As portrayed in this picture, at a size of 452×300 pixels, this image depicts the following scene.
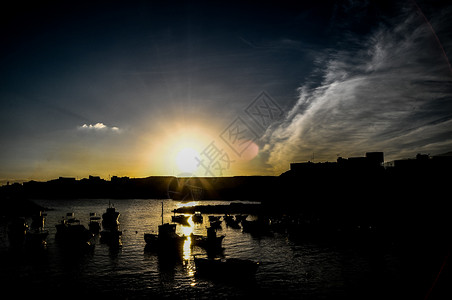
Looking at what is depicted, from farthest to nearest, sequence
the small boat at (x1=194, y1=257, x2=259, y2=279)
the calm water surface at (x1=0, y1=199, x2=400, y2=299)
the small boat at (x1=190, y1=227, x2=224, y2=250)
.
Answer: the small boat at (x1=190, y1=227, x2=224, y2=250)
the small boat at (x1=194, y1=257, x2=259, y2=279)
the calm water surface at (x1=0, y1=199, x2=400, y2=299)

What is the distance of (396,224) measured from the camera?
245 feet

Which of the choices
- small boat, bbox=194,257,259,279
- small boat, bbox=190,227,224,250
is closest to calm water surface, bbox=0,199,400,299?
small boat, bbox=194,257,259,279

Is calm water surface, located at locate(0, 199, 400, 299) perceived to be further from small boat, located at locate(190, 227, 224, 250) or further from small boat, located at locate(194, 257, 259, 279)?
small boat, located at locate(190, 227, 224, 250)

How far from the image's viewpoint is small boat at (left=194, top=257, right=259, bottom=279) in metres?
35.8

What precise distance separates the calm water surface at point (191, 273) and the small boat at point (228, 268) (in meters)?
1.03

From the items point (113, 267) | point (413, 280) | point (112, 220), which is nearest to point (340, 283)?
point (413, 280)

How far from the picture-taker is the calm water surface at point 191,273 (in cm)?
3281

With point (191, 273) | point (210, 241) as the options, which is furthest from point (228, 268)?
point (210, 241)

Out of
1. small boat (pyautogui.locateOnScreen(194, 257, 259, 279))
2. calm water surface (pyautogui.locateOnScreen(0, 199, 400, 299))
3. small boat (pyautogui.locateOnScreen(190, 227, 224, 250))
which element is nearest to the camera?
calm water surface (pyautogui.locateOnScreen(0, 199, 400, 299))

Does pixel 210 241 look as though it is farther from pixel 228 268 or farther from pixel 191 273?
pixel 228 268

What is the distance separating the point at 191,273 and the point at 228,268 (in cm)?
728

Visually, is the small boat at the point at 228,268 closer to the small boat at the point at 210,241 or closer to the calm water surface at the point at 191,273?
the calm water surface at the point at 191,273

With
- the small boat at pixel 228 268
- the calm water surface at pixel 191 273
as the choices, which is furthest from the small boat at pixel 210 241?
the small boat at pixel 228 268

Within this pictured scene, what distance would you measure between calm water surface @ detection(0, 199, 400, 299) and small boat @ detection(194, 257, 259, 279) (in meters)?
1.03
